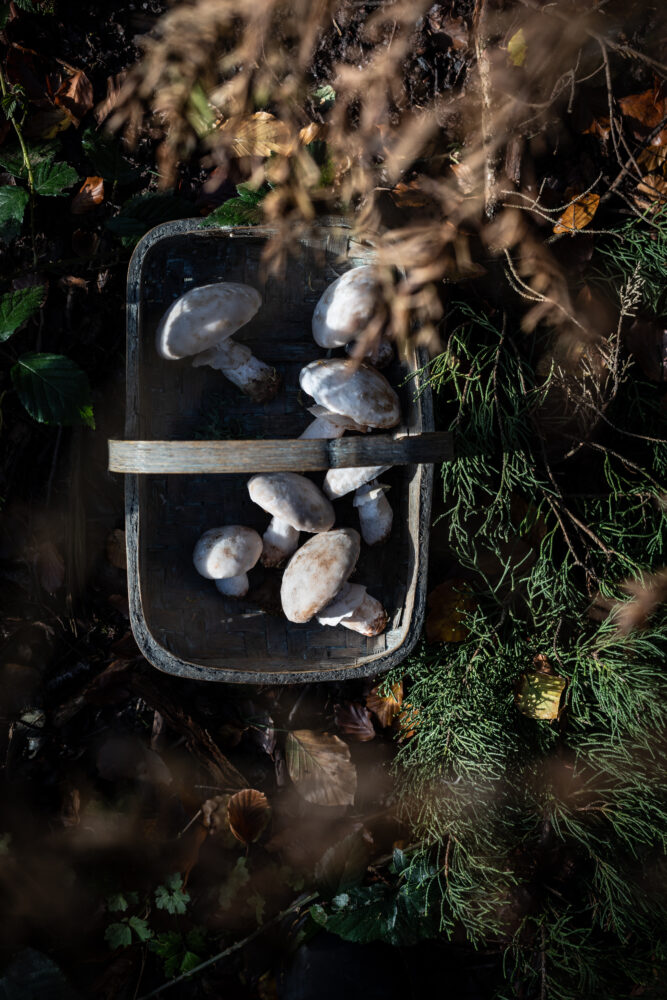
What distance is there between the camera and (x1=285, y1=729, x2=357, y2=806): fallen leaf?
1.98 metres

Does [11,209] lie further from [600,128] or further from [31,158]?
[600,128]

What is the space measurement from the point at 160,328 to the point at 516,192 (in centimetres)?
96

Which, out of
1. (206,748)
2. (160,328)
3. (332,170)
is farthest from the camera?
(206,748)

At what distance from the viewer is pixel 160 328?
5.12 ft

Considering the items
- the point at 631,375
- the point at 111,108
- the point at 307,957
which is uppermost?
the point at 111,108

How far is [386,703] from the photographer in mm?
2012

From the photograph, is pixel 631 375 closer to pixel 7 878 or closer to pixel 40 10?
pixel 40 10

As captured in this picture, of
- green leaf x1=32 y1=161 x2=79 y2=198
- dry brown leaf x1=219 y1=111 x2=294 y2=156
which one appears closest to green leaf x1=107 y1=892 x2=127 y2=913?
green leaf x1=32 y1=161 x2=79 y2=198

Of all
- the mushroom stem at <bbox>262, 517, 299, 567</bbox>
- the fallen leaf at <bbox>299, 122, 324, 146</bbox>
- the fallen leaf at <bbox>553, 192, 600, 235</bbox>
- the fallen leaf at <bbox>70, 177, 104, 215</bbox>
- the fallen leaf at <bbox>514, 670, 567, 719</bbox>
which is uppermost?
the fallen leaf at <bbox>299, 122, 324, 146</bbox>

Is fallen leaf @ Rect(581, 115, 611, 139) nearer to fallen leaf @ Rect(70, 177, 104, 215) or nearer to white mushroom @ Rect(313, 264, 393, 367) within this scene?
white mushroom @ Rect(313, 264, 393, 367)

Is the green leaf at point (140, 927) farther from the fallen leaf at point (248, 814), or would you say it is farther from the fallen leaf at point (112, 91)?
the fallen leaf at point (112, 91)

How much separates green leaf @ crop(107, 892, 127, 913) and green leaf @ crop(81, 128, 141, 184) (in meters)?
2.08

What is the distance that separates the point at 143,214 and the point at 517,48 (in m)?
1.07

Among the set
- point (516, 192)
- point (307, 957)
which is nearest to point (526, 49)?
point (516, 192)
